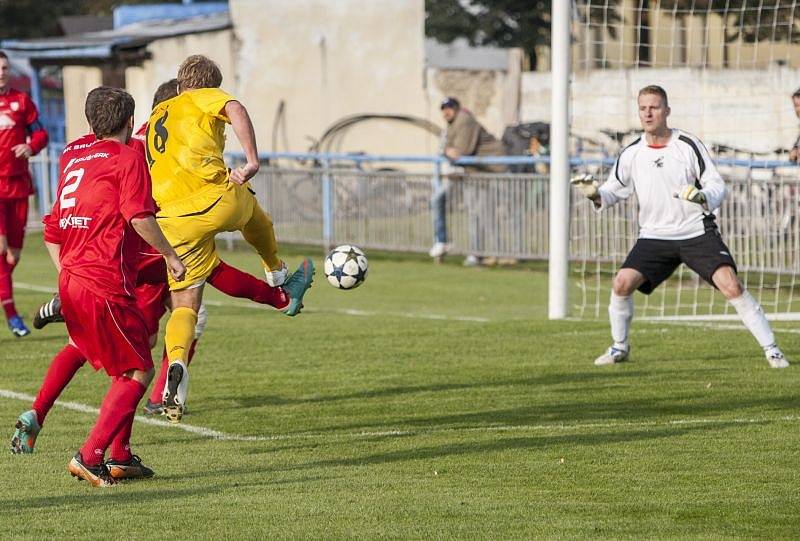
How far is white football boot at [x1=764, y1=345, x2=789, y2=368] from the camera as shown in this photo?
35.7ft

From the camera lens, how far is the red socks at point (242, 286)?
28.5ft

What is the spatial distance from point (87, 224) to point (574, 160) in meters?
11.4

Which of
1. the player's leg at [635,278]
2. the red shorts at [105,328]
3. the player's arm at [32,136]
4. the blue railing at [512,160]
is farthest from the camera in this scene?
the blue railing at [512,160]

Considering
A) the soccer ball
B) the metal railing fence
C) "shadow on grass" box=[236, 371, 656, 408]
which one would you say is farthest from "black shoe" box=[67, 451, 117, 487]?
the metal railing fence

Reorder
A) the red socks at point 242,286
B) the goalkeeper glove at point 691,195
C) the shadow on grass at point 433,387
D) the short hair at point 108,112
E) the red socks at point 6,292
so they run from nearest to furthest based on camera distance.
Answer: the short hair at point 108,112 → the red socks at point 242,286 → the shadow on grass at point 433,387 → the goalkeeper glove at point 691,195 → the red socks at point 6,292

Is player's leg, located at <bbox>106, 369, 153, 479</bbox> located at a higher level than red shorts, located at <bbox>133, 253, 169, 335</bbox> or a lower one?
lower

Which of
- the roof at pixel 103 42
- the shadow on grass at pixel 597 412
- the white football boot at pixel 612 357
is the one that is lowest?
the white football boot at pixel 612 357

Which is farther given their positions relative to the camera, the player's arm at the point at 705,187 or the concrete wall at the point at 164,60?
the concrete wall at the point at 164,60

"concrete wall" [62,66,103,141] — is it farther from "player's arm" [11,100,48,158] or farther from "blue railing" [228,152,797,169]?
"player's arm" [11,100,48,158]

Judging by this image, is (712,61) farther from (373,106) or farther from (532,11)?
(532,11)

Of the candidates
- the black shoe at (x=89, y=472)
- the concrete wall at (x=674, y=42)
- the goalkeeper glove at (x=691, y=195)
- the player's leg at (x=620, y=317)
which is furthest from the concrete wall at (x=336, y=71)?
the black shoe at (x=89, y=472)

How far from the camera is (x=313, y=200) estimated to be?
21891 millimetres

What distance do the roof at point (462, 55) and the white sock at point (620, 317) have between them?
26.1m

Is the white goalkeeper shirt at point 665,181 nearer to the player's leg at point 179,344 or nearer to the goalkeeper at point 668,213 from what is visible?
the goalkeeper at point 668,213
